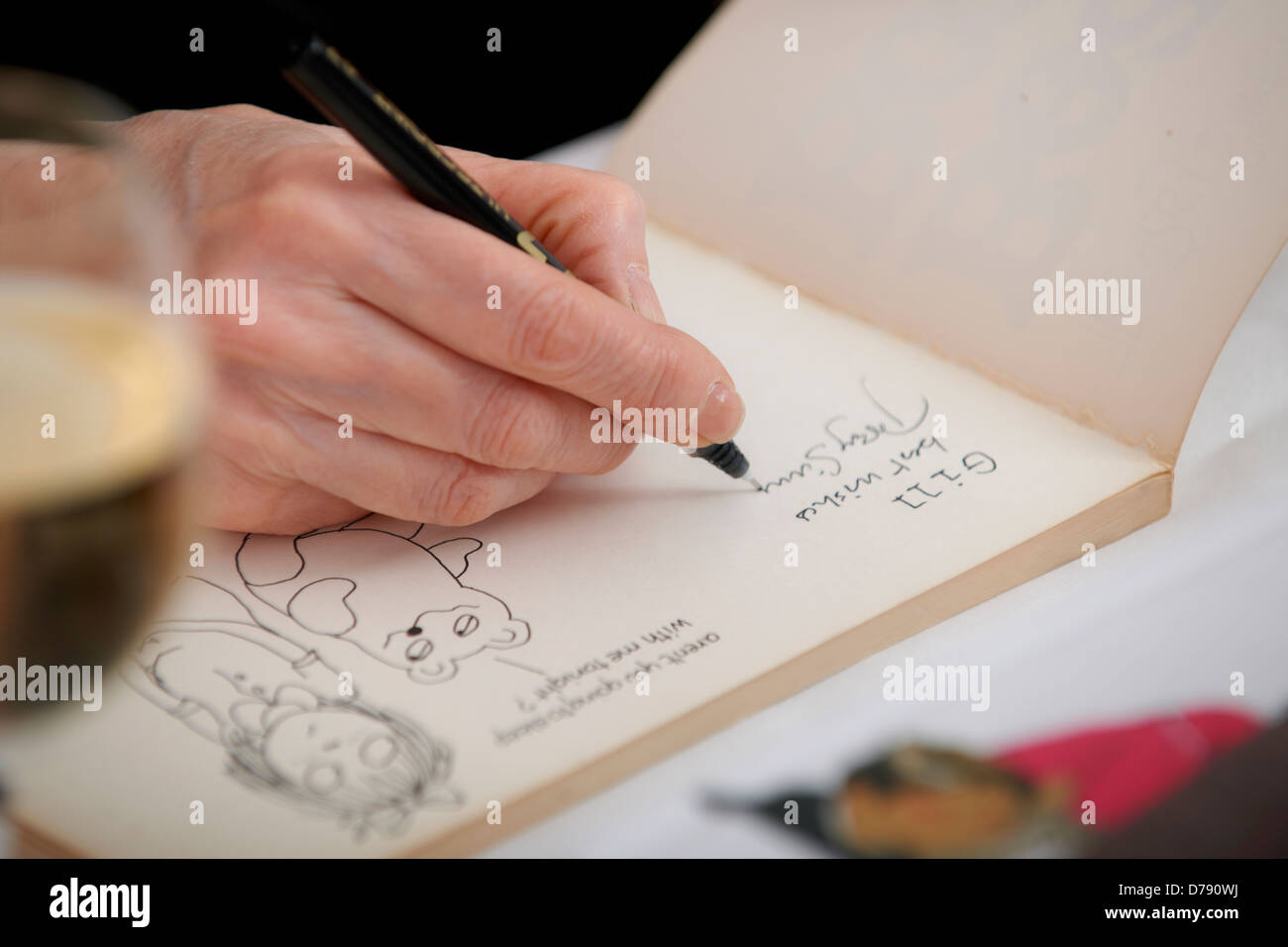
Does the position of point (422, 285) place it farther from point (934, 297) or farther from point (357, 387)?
point (934, 297)

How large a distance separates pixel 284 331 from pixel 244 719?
17 centimetres

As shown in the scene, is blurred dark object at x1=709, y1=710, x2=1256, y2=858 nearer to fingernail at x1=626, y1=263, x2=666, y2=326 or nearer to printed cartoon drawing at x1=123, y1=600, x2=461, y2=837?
printed cartoon drawing at x1=123, y1=600, x2=461, y2=837

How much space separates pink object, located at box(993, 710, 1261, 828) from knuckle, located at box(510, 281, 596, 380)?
242 mm

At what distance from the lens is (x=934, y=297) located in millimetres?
661

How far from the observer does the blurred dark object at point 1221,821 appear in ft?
1.25

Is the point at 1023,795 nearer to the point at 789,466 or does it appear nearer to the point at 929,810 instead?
the point at 929,810

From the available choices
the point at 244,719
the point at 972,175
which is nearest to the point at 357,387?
the point at 244,719

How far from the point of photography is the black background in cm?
85

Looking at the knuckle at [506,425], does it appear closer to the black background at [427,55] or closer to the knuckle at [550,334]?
the knuckle at [550,334]

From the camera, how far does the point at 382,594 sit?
500mm

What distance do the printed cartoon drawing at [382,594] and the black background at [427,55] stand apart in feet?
1.28

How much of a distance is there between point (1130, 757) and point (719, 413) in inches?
9.1

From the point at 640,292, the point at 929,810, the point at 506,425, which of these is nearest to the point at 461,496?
the point at 506,425
